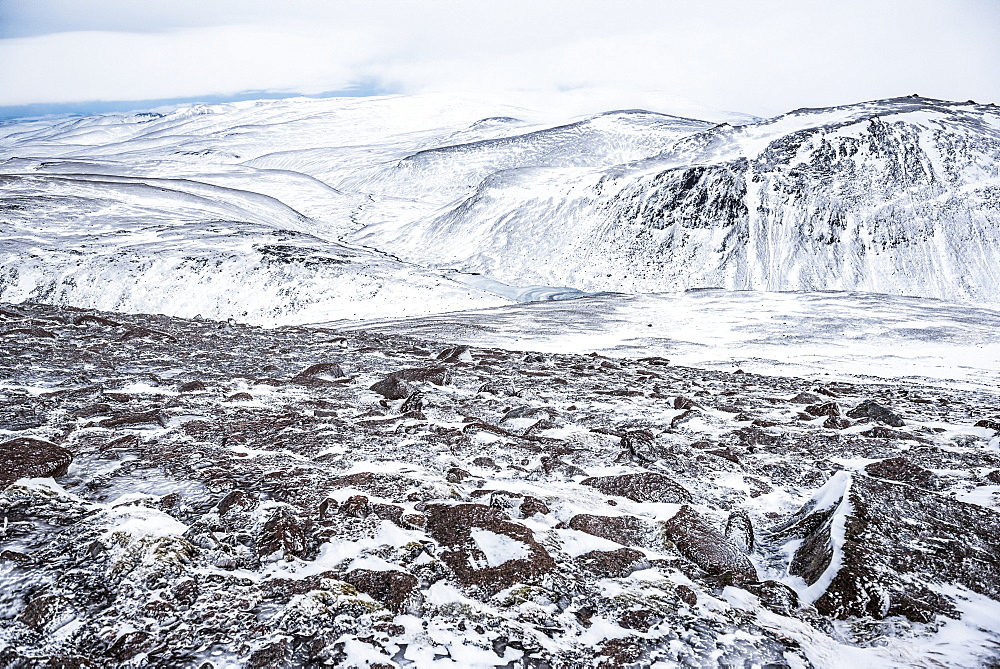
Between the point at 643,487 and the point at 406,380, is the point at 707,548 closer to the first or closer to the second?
the point at 643,487

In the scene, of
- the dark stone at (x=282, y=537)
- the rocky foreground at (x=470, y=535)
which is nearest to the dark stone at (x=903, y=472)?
the rocky foreground at (x=470, y=535)

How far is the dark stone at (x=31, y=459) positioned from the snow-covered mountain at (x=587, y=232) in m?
36.0

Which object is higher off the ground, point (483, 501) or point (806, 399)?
point (483, 501)

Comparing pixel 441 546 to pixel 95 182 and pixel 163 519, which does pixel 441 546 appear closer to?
pixel 163 519

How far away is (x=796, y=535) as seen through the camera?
6.54 meters

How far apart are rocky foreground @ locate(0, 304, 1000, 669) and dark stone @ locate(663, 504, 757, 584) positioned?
0.03m

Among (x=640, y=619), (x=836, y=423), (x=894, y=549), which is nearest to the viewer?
(x=640, y=619)

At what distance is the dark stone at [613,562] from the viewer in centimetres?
541

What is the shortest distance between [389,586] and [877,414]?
37.4 ft

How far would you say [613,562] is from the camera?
556 centimetres

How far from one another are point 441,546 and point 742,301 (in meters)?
47.2

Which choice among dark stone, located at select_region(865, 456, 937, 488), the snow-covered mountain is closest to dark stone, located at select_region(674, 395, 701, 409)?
dark stone, located at select_region(865, 456, 937, 488)

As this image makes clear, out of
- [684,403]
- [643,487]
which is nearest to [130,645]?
[643,487]

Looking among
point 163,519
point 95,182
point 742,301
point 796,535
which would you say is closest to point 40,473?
point 163,519
